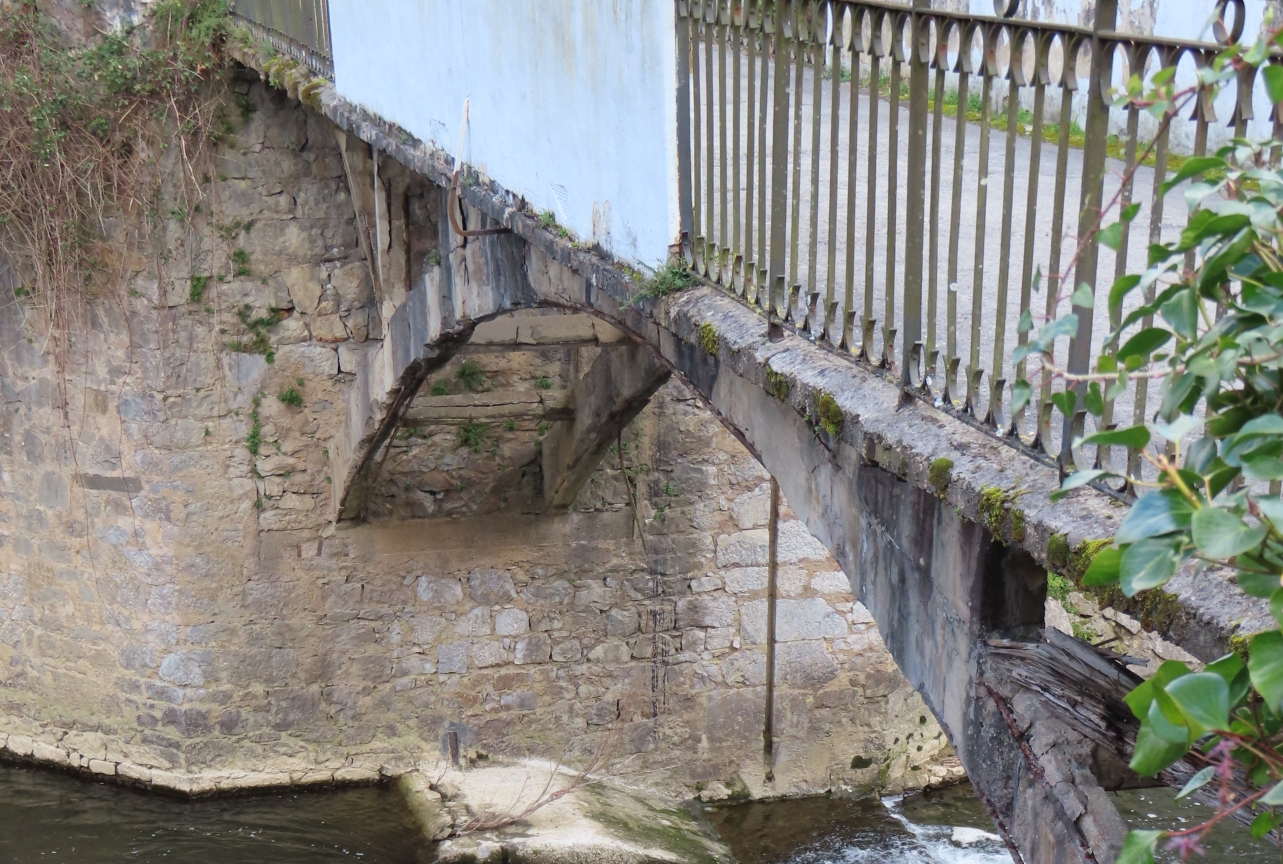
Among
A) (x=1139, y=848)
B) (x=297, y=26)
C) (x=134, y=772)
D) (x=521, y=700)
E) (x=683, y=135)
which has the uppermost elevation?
(x=297, y=26)

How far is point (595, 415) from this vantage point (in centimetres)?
623

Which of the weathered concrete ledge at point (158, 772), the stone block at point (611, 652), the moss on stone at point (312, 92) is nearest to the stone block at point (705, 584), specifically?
the stone block at point (611, 652)

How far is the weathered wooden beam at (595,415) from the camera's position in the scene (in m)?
5.83

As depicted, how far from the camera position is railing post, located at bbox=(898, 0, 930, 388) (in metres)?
Answer: 1.83

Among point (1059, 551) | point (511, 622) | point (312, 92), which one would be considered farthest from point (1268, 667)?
point (511, 622)

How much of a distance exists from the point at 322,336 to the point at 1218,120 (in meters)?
5.62

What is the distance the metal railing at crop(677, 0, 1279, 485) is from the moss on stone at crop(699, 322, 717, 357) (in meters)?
0.10

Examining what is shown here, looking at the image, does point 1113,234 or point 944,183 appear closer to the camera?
point 1113,234

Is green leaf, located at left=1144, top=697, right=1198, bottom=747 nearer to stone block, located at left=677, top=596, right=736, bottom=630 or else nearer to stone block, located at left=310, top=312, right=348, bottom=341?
stone block, located at left=310, top=312, right=348, bottom=341

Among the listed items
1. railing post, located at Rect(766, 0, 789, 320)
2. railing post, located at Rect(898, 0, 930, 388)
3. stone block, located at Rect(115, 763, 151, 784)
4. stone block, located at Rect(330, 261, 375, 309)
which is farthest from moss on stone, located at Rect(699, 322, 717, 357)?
stone block, located at Rect(115, 763, 151, 784)

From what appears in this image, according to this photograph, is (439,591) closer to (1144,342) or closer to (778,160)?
(778,160)

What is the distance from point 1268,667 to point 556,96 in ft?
8.56

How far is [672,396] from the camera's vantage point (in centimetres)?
682

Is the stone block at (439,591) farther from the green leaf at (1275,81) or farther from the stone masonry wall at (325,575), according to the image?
the green leaf at (1275,81)
